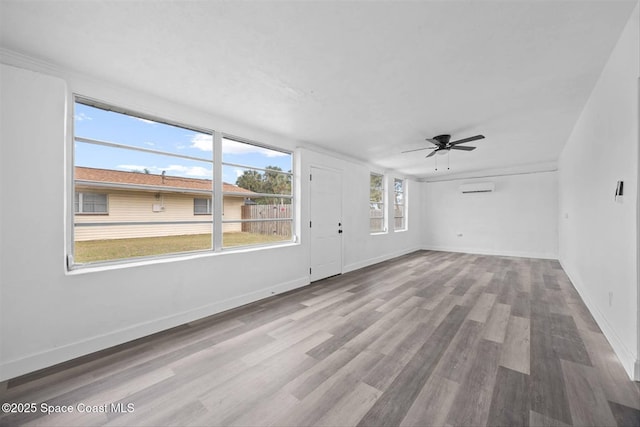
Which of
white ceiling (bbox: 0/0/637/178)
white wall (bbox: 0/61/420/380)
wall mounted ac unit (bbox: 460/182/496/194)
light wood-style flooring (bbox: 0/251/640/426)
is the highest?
white ceiling (bbox: 0/0/637/178)

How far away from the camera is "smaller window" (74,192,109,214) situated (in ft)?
8.05

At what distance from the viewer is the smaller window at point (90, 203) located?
2.46m

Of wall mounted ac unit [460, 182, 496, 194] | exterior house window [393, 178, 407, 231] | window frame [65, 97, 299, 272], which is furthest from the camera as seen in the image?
exterior house window [393, 178, 407, 231]

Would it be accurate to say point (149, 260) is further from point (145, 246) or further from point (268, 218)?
point (268, 218)

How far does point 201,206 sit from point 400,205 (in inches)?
249

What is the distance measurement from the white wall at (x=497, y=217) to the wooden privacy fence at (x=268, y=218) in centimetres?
624

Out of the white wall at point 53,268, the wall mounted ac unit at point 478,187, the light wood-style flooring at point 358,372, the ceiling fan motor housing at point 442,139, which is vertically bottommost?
the light wood-style flooring at point 358,372

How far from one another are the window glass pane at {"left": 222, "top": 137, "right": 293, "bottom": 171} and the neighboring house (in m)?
0.45

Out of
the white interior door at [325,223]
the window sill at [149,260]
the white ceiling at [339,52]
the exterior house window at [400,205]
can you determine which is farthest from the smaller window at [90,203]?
the exterior house window at [400,205]

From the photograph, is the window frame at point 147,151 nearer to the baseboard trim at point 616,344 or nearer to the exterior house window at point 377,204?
the exterior house window at point 377,204

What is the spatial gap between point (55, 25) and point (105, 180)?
1313mm

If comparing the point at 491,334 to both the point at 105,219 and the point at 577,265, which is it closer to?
the point at 577,265

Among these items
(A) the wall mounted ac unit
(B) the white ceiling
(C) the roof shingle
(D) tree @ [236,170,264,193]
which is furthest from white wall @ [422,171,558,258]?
(C) the roof shingle

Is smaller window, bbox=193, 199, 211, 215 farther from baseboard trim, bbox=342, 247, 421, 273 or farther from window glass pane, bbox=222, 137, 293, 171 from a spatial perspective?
A: baseboard trim, bbox=342, 247, 421, 273
